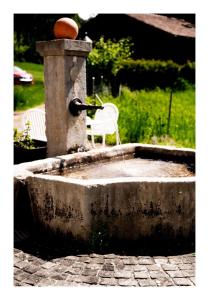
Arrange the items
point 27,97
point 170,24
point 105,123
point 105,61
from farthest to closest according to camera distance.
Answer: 1. point 170,24
2. point 27,97
3. point 105,61
4. point 105,123

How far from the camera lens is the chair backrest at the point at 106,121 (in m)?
7.58

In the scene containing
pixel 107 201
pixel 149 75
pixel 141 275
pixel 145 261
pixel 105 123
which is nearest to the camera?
pixel 141 275

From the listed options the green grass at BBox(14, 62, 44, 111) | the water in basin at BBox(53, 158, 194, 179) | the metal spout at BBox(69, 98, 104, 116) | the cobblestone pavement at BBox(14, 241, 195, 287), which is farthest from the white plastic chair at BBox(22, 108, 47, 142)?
the green grass at BBox(14, 62, 44, 111)

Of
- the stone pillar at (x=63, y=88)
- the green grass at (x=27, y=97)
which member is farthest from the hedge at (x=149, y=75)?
the stone pillar at (x=63, y=88)

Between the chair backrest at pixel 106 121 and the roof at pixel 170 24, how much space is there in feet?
50.7

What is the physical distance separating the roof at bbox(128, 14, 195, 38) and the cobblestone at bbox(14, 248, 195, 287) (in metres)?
19.7

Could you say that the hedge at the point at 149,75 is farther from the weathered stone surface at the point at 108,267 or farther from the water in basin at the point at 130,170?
the weathered stone surface at the point at 108,267

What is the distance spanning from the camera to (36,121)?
7.74 metres

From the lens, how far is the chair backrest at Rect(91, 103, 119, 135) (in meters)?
7.58

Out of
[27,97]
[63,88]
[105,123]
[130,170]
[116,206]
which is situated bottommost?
[116,206]

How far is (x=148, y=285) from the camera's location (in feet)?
11.1

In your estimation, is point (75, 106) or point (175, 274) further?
point (75, 106)

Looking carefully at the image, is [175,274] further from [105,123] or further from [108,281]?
[105,123]

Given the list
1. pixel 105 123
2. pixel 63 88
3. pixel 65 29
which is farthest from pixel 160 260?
pixel 105 123
